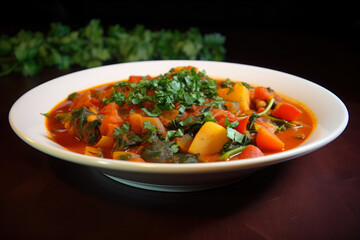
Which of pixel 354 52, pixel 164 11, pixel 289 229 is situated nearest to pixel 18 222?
pixel 289 229

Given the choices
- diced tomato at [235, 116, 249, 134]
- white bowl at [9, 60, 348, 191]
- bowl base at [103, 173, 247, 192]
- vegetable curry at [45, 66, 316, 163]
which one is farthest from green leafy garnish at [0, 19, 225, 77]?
bowl base at [103, 173, 247, 192]

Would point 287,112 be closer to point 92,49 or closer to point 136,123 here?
point 136,123

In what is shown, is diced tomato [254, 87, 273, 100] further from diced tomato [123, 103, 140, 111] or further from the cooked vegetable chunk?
diced tomato [123, 103, 140, 111]

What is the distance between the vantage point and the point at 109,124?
9.12ft

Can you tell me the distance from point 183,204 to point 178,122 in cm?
62

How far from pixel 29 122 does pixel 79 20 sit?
20.5 feet

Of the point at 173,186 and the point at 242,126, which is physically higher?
the point at 242,126

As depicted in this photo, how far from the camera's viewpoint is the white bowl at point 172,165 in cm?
210

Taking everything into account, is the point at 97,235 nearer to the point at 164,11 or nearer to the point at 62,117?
the point at 62,117

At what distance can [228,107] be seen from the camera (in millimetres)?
3234

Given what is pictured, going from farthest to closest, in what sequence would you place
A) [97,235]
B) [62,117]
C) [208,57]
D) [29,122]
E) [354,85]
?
[208,57] < [354,85] < [62,117] < [29,122] < [97,235]

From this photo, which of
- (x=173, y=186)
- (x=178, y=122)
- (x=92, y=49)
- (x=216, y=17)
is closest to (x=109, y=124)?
(x=178, y=122)

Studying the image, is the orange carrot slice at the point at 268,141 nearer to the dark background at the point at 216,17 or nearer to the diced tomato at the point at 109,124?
the diced tomato at the point at 109,124

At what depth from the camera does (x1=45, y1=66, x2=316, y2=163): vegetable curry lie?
8.66 ft
